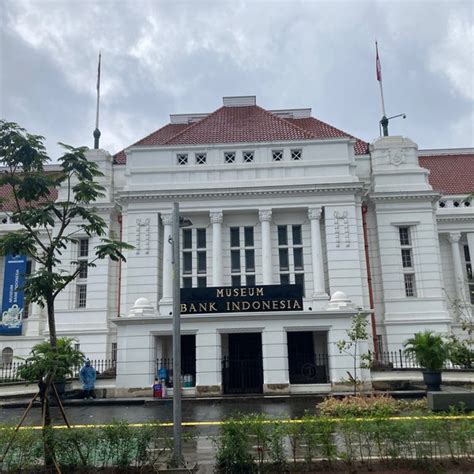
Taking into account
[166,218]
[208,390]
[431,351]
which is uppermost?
[166,218]

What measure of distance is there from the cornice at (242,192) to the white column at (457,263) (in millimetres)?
11690

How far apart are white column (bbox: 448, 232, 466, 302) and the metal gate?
1962cm

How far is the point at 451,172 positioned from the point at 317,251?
61.5 feet

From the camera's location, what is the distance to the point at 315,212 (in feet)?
95.4

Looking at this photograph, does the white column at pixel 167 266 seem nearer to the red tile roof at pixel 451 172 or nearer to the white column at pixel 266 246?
the white column at pixel 266 246

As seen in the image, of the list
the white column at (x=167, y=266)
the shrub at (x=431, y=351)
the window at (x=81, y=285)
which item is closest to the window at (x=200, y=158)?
the white column at (x=167, y=266)

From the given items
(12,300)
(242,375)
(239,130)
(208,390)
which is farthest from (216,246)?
(12,300)

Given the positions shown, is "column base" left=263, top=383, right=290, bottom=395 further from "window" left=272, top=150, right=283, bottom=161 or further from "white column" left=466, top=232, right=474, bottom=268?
"white column" left=466, top=232, right=474, bottom=268

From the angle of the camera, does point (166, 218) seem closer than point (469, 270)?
Yes

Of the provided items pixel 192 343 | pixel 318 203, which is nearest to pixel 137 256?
pixel 192 343

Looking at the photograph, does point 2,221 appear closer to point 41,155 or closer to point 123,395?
point 123,395

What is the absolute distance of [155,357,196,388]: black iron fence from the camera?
22.2 meters

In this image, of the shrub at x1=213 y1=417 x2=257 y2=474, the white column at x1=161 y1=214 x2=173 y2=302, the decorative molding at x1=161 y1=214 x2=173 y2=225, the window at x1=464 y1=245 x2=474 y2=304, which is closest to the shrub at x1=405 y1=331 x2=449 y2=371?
the shrub at x1=213 y1=417 x2=257 y2=474

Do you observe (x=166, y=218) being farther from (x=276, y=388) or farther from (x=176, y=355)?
(x=176, y=355)
